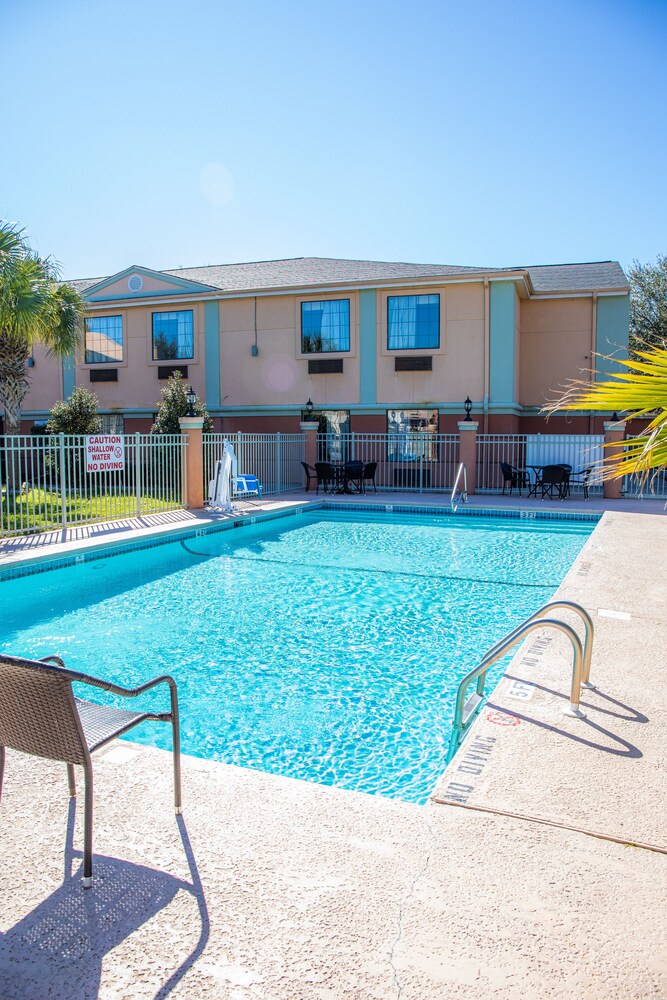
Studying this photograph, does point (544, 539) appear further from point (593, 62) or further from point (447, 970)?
point (447, 970)

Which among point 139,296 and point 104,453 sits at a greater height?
point 139,296

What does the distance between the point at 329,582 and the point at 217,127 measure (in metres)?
9.72

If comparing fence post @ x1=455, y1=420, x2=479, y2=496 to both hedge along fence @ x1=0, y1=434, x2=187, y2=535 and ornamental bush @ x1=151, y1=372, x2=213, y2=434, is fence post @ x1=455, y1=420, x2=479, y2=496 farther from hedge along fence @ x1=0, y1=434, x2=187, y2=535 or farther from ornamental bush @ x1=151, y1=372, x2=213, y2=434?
hedge along fence @ x1=0, y1=434, x2=187, y2=535

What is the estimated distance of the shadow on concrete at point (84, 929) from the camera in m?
1.89

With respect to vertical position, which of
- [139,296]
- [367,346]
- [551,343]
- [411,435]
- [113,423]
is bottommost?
[411,435]

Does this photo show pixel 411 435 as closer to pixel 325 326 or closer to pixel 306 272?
pixel 325 326

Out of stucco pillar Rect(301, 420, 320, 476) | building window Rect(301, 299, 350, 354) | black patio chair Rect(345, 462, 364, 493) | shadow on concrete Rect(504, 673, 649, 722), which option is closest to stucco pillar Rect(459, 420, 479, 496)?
black patio chair Rect(345, 462, 364, 493)

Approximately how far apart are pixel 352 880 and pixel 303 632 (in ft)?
14.1

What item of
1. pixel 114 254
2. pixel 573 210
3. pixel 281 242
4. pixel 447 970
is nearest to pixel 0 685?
pixel 447 970

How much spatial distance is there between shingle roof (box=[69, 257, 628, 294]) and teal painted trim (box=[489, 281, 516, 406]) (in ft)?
2.05

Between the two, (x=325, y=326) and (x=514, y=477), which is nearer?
(x=514, y=477)

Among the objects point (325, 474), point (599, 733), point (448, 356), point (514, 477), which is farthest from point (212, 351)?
point (599, 733)

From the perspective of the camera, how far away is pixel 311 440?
19094 millimetres

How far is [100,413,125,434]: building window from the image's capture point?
22.6m
